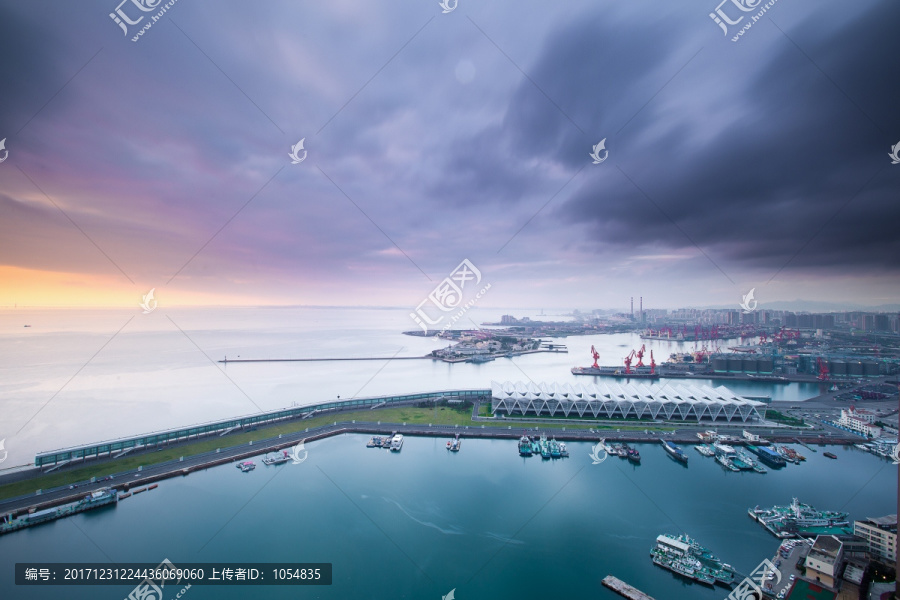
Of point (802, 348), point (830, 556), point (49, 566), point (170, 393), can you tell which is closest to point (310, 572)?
point (49, 566)

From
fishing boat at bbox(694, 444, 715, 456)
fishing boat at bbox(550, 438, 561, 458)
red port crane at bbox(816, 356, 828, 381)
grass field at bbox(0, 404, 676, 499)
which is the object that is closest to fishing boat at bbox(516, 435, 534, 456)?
fishing boat at bbox(550, 438, 561, 458)

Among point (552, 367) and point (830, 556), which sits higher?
point (552, 367)

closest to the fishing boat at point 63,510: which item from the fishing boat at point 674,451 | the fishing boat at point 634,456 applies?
the fishing boat at point 634,456

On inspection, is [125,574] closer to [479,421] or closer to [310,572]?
[310,572]

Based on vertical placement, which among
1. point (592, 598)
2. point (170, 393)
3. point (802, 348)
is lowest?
point (592, 598)

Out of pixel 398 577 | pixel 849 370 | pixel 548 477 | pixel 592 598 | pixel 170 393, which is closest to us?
pixel 592 598

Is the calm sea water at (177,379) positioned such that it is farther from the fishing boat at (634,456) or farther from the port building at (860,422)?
the fishing boat at (634,456)

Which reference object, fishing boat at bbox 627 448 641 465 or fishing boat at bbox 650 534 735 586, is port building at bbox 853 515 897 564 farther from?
fishing boat at bbox 627 448 641 465
